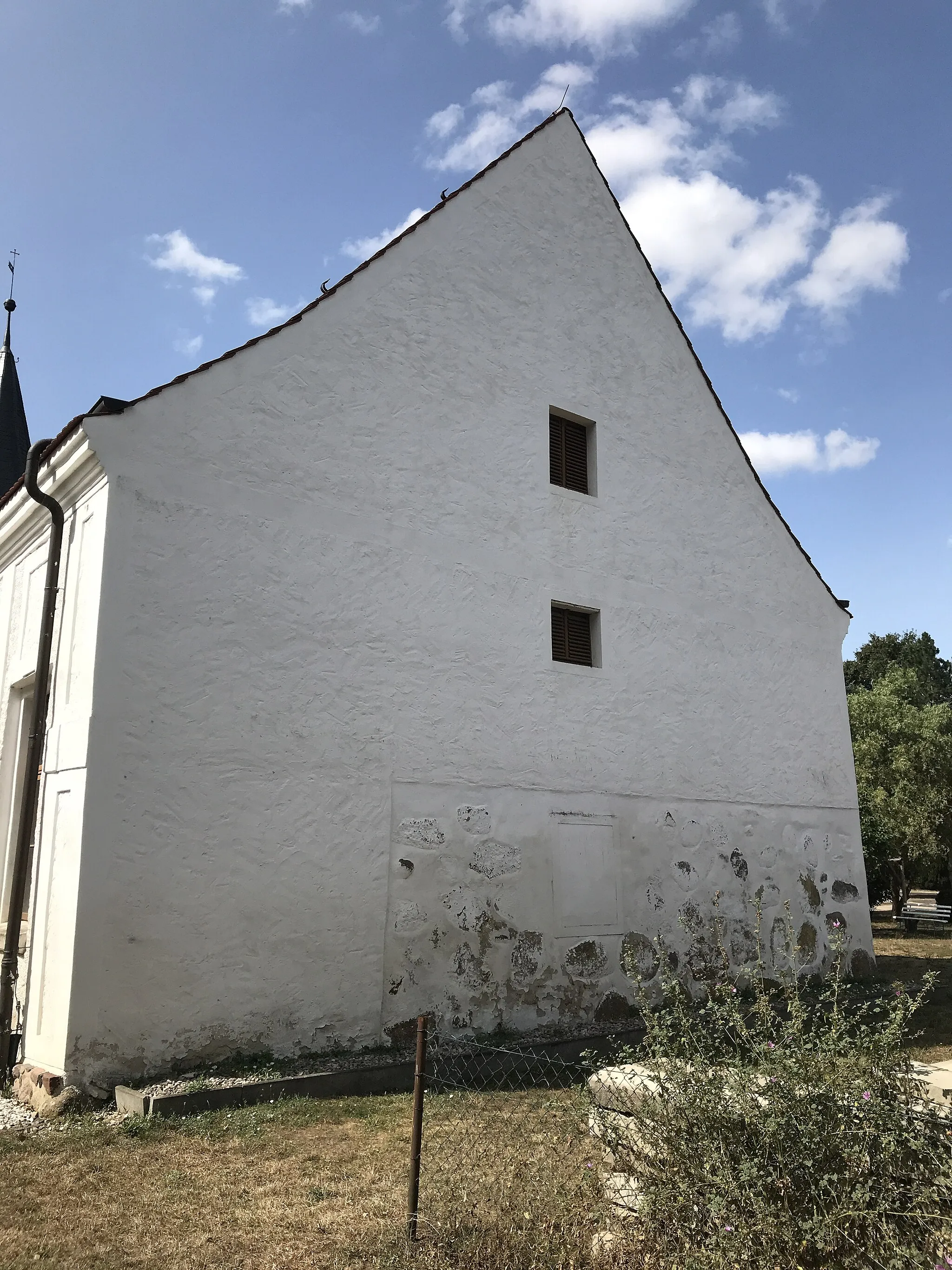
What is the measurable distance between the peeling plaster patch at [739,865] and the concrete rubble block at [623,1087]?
6921mm

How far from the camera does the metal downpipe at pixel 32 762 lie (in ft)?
24.0

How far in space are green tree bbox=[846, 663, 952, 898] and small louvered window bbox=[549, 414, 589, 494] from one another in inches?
716

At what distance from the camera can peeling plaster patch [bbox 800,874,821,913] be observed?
12.4 m

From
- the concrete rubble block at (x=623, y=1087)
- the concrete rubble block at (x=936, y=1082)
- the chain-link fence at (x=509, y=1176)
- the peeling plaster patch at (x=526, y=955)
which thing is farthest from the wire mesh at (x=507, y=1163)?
the peeling plaster patch at (x=526, y=955)

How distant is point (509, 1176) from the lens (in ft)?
14.9

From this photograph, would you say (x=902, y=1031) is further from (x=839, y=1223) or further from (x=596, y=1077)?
(x=596, y=1077)

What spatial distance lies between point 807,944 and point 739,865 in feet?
5.47

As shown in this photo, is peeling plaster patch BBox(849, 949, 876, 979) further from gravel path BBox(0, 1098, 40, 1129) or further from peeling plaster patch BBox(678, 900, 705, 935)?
gravel path BBox(0, 1098, 40, 1129)

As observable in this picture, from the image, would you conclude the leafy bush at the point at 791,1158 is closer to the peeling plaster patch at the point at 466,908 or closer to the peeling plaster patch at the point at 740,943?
the peeling plaster patch at the point at 466,908

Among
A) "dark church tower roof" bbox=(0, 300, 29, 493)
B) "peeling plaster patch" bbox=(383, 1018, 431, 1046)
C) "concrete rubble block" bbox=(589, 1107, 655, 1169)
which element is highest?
"dark church tower roof" bbox=(0, 300, 29, 493)

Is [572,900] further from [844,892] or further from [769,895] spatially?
[844,892]

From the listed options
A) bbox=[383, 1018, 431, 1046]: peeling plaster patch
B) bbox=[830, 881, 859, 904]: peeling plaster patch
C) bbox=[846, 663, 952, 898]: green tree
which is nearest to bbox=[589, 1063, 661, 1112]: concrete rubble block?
bbox=[383, 1018, 431, 1046]: peeling plaster patch

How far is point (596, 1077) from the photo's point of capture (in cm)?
508

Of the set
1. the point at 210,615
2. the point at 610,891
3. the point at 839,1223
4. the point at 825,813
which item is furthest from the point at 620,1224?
the point at 825,813
